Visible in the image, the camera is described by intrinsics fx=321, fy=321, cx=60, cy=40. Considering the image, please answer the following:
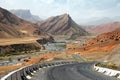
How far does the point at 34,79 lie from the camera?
103 ft

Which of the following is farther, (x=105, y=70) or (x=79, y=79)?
(x=105, y=70)

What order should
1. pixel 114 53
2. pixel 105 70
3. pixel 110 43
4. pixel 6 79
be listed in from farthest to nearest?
pixel 110 43
pixel 114 53
pixel 105 70
pixel 6 79

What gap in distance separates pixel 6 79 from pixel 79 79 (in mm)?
13974

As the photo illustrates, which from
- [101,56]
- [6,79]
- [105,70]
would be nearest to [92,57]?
[101,56]

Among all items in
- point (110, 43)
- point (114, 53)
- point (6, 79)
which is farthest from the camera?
point (110, 43)

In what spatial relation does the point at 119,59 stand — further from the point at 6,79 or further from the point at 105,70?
the point at 6,79

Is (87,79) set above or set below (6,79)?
below

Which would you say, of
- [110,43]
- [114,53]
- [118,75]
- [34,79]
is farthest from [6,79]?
[110,43]

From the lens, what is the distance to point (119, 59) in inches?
3489

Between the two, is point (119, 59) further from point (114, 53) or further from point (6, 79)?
point (6, 79)

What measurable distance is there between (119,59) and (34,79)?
6018 centimetres

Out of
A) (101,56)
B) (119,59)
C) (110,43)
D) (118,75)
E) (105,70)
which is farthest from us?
(110,43)

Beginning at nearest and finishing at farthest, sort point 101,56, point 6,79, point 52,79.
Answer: point 6,79 < point 52,79 < point 101,56

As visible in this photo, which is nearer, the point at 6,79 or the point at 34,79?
the point at 6,79
